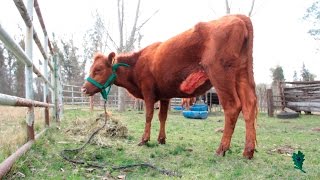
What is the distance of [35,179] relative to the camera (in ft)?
9.93

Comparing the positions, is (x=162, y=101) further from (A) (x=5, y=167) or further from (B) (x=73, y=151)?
(A) (x=5, y=167)

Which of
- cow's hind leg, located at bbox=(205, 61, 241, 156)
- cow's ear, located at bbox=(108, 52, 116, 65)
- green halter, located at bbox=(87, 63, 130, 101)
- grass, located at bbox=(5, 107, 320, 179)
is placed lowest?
grass, located at bbox=(5, 107, 320, 179)

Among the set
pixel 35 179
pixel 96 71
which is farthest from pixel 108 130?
pixel 35 179

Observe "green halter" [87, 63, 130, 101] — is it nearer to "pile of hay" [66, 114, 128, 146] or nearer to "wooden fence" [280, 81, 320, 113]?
"pile of hay" [66, 114, 128, 146]

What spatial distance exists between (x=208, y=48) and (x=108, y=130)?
106 inches

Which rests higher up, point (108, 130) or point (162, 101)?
point (162, 101)

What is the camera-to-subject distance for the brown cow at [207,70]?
468 centimetres

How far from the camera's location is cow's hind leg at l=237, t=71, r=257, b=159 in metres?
4.50

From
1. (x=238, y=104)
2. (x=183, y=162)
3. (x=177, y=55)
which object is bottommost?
(x=183, y=162)

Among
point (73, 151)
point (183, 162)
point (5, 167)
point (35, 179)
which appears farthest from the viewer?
point (73, 151)

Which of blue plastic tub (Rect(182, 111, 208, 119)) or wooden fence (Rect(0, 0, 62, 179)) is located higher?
wooden fence (Rect(0, 0, 62, 179))

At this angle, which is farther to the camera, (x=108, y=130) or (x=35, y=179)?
(x=108, y=130)

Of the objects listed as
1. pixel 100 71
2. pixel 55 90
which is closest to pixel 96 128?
pixel 100 71

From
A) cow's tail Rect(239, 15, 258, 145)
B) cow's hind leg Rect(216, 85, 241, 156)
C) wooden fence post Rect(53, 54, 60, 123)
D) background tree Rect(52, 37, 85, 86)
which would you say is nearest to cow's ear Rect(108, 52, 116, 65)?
cow's hind leg Rect(216, 85, 241, 156)
